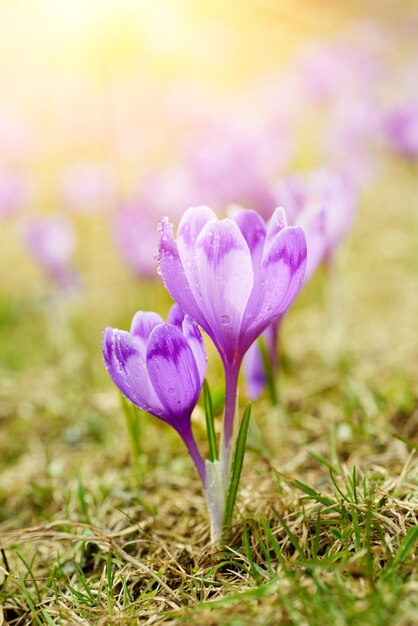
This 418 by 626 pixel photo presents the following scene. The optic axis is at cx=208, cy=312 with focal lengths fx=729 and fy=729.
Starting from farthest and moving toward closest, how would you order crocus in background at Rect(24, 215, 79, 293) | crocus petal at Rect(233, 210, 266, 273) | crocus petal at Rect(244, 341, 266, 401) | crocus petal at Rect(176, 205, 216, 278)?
crocus in background at Rect(24, 215, 79, 293)
crocus petal at Rect(244, 341, 266, 401)
crocus petal at Rect(233, 210, 266, 273)
crocus petal at Rect(176, 205, 216, 278)

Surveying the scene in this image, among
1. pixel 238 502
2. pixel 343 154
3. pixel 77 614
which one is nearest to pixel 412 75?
pixel 343 154

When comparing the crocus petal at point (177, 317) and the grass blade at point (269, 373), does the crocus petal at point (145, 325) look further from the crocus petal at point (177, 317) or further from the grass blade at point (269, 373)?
the grass blade at point (269, 373)

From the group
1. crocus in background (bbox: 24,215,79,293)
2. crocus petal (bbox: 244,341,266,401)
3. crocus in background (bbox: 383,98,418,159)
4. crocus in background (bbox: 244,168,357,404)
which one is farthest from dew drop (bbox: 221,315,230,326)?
crocus in background (bbox: 383,98,418,159)

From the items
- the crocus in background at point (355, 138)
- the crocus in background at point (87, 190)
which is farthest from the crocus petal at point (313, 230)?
the crocus in background at point (87, 190)

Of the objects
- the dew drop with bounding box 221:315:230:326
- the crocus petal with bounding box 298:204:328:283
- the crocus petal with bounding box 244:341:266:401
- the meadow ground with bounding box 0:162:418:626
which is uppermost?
the crocus petal with bounding box 298:204:328:283

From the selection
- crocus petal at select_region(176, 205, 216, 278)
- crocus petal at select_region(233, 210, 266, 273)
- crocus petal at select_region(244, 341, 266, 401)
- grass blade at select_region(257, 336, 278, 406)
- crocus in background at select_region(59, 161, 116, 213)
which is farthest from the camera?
crocus in background at select_region(59, 161, 116, 213)

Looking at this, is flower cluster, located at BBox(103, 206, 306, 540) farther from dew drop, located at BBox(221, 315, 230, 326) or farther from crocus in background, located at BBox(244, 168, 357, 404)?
crocus in background, located at BBox(244, 168, 357, 404)

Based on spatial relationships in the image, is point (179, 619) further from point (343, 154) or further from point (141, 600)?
point (343, 154)
